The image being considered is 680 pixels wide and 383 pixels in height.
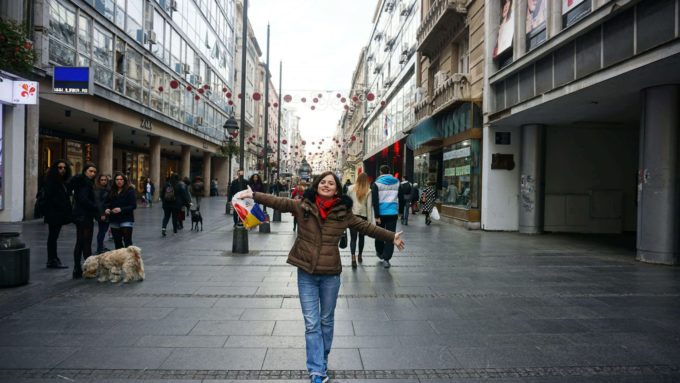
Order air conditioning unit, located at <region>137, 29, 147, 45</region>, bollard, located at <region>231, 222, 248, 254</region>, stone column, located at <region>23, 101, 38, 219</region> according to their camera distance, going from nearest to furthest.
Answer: bollard, located at <region>231, 222, 248, 254</region> < stone column, located at <region>23, 101, 38, 219</region> < air conditioning unit, located at <region>137, 29, 147, 45</region>

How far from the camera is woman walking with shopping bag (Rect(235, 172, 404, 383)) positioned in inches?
149

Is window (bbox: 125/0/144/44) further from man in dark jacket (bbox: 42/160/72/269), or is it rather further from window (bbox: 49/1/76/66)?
man in dark jacket (bbox: 42/160/72/269)

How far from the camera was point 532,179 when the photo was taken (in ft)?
52.7

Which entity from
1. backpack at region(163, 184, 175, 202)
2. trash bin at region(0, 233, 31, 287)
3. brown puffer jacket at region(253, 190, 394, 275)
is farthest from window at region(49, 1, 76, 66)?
brown puffer jacket at region(253, 190, 394, 275)

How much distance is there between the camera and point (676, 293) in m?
7.22

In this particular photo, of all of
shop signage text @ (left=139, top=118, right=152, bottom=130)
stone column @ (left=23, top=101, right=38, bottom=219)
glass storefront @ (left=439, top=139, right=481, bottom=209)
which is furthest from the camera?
shop signage text @ (left=139, top=118, right=152, bottom=130)

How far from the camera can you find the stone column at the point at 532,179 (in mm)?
16031

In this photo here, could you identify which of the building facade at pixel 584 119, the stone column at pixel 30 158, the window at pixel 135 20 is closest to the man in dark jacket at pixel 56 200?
the stone column at pixel 30 158

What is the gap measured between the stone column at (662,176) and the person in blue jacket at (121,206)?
33.1 ft

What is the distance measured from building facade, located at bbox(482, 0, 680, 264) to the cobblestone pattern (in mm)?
5877

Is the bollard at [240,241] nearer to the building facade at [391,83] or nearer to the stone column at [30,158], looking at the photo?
the stone column at [30,158]

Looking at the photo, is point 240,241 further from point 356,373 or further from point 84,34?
point 84,34

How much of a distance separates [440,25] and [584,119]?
8360 mm

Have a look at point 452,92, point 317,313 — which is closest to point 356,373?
point 317,313
